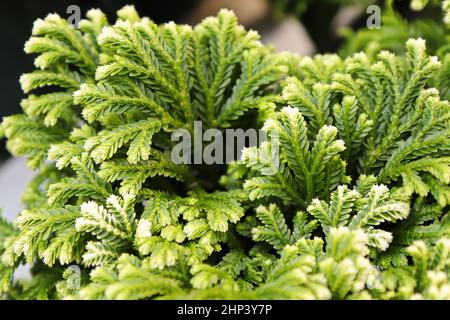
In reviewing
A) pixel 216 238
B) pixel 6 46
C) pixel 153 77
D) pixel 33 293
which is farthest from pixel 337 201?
pixel 6 46

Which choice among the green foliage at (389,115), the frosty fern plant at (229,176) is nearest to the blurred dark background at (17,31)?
the frosty fern plant at (229,176)

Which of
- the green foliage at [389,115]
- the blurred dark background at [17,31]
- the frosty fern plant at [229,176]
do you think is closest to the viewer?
the frosty fern plant at [229,176]

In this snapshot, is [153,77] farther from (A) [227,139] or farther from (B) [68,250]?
(B) [68,250]

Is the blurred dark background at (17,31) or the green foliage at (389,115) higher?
the blurred dark background at (17,31)

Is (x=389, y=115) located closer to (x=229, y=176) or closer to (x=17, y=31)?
(x=229, y=176)

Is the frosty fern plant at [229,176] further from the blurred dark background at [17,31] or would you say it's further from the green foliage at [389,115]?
the blurred dark background at [17,31]

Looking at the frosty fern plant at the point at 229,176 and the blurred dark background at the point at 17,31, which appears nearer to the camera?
the frosty fern plant at the point at 229,176

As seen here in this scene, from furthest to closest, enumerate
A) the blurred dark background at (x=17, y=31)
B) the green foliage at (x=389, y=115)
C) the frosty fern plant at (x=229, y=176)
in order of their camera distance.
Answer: the blurred dark background at (x=17, y=31) < the green foliage at (x=389, y=115) < the frosty fern plant at (x=229, y=176)

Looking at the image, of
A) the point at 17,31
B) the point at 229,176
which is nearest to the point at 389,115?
the point at 229,176
